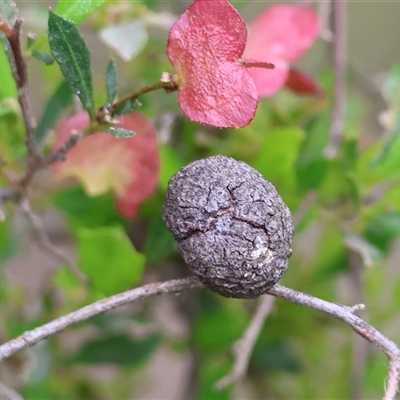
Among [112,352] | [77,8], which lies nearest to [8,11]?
[77,8]

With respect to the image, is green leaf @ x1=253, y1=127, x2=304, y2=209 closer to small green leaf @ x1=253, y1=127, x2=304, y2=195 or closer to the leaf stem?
small green leaf @ x1=253, y1=127, x2=304, y2=195

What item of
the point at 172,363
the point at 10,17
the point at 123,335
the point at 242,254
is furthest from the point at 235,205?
the point at 172,363

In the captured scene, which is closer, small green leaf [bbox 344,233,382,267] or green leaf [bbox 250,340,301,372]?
small green leaf [bbox 344,233,382,267]

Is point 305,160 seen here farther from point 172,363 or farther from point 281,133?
point 172,363

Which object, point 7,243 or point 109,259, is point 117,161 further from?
point 7,243

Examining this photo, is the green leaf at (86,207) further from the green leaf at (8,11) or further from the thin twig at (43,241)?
the green leaf at (8,11)

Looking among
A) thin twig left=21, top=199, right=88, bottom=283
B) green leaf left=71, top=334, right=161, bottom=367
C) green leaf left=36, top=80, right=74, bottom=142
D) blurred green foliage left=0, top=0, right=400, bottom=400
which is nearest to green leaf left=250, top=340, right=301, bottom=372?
blurred green foliage left=0, top=0, right=400, bottom=400
